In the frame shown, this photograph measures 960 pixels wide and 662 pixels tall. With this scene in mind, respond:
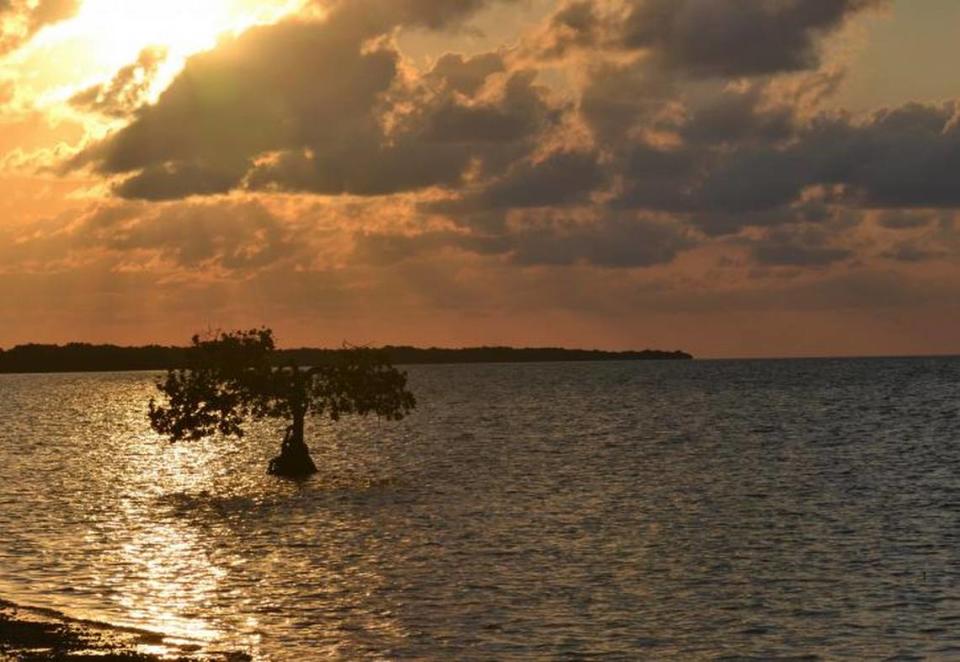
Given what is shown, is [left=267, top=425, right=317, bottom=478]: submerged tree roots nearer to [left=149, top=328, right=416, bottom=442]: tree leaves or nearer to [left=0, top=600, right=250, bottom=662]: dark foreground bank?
[left=149, top=328, right=416, bottom=442]: tree leaves

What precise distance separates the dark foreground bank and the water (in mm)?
1915

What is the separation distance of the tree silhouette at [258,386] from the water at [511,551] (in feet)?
16.0

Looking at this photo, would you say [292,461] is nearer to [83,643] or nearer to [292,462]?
[292,462]

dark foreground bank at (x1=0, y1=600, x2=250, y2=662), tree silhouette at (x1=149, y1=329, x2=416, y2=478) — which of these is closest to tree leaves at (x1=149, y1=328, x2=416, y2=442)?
tree silhouette at (x1=149, y1=329, x2=416, y2=478)

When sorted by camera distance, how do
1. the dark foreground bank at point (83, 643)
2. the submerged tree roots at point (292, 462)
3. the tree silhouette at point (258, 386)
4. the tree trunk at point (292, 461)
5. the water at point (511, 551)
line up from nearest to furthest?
1. the dark foreground bank at point (83, 643)
2. the water at point (511, 551)
3. the tree silhouette at point (258, 386)
4. the tree trunk at point (292, 461)
5. the submerged tree roots at point (292, 462)

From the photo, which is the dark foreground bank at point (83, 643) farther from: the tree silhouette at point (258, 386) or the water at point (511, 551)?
the tree silhouette at point (258, 386)

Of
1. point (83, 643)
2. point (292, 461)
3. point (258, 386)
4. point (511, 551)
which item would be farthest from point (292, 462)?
point (83, 643)

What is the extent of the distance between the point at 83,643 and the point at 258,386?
4959 cm

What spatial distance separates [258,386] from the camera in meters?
83.3

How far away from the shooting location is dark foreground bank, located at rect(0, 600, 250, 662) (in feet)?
106

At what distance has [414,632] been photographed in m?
39.6

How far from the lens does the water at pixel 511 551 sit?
130 feet

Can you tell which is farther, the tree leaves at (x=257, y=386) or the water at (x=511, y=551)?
the tree leaves at (x=257, y=386)

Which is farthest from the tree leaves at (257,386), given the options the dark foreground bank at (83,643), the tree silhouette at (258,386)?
the dark foreground bank at (83,643)
